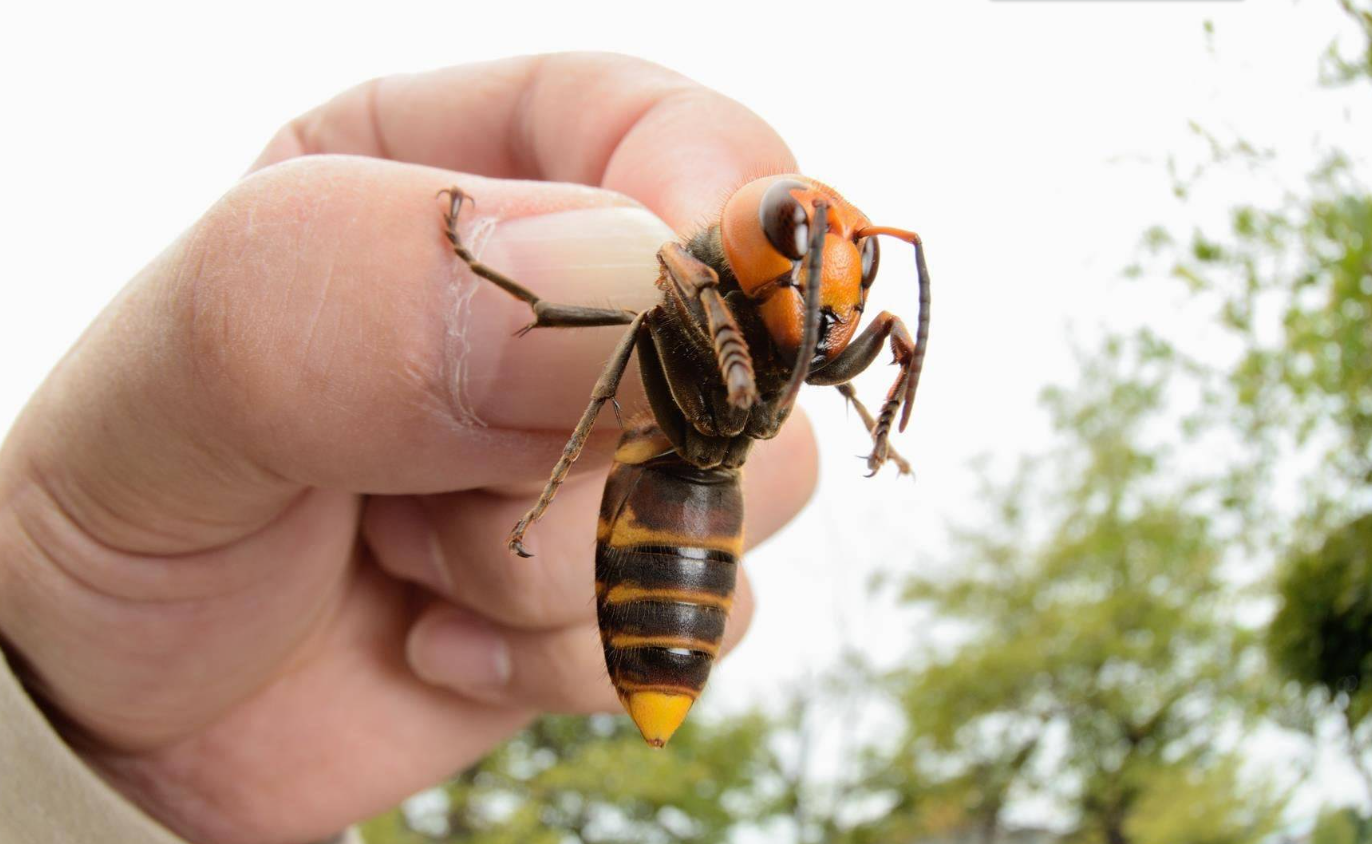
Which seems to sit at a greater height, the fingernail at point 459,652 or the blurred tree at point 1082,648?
the fingernail at point 459,652

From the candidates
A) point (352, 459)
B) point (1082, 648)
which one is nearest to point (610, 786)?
point (1082, 648)

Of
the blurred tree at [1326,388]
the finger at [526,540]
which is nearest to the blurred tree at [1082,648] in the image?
the blurred tree at [1326,388]

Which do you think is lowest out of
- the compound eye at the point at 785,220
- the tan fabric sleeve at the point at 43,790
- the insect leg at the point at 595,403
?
the tan fabric sleeve at the point at 43,790

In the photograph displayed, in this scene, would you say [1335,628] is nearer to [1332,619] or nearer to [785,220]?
[1332,619]

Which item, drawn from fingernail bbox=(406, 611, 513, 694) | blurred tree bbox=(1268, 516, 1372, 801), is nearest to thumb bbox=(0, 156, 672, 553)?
fingernail bbox=(406, 611, 513, 694)

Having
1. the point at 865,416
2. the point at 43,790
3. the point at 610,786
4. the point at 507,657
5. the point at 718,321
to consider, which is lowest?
the point at 610,786

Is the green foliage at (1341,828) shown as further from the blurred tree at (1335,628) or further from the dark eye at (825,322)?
the dark eye at (825,322)

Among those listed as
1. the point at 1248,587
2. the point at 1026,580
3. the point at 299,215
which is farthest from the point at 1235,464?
the point at 299,215

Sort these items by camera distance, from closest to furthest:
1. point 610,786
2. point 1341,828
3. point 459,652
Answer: point 459,652
point 1341,828
point 610,786
